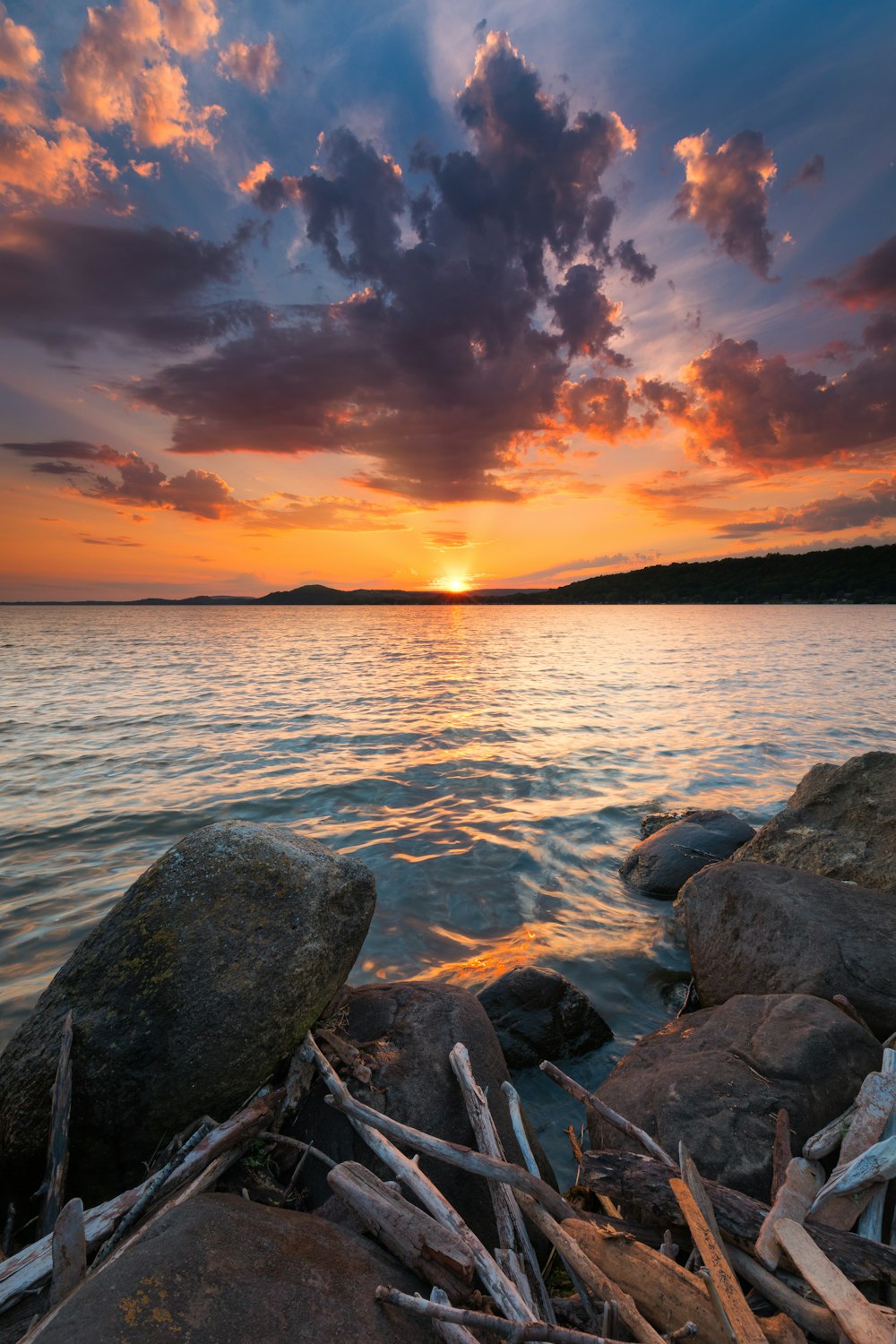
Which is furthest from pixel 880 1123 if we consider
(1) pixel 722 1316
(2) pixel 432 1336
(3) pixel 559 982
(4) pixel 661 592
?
Answer: (4) pixel 661 592

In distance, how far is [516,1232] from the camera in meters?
2.89

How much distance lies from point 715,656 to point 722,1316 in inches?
1744

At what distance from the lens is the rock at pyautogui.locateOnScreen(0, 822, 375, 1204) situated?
376 centimetres

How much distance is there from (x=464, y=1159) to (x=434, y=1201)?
23cm

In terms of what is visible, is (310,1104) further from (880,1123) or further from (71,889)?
(71,889)

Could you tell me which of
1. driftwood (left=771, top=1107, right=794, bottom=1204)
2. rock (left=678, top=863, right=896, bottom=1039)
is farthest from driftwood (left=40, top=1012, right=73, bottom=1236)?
rock (left=678, top=863, right=896, bottom=1039)

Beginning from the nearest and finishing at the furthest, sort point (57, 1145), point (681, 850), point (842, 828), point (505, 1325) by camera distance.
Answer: point (505, 1325) → point (57, 1145) → point (842, 828) → point (681, 850)

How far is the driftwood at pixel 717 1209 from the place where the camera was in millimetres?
2451

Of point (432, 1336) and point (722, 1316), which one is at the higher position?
point (722, 1316)

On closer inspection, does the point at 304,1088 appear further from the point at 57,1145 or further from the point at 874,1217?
the point at 874,1217

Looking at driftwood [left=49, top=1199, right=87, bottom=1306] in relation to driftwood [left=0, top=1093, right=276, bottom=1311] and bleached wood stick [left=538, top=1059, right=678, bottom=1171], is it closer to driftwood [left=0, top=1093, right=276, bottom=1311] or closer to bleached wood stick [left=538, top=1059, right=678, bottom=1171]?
driftwood [left=0, top=1093, right=276, bottom=1311]

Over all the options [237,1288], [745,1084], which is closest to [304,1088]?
[237,1288]

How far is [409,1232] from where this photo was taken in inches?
104

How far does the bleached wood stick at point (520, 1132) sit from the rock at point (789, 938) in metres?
2.75
